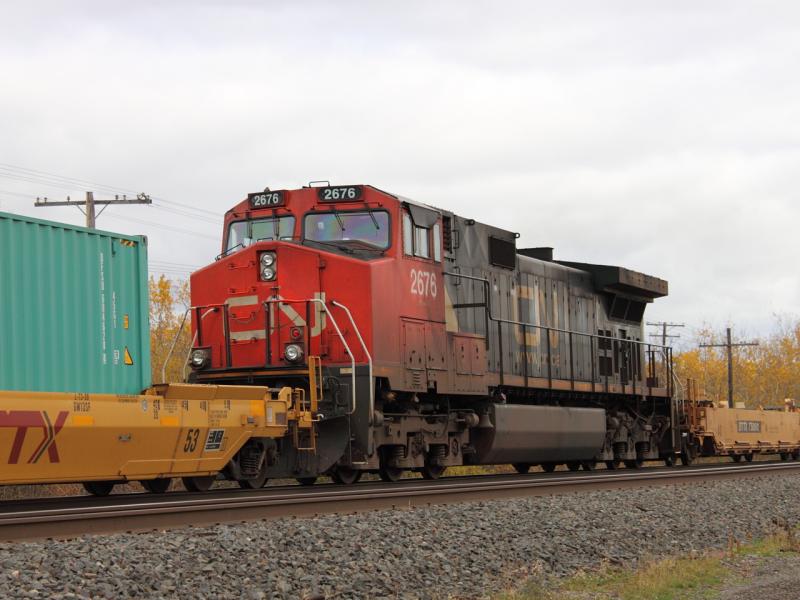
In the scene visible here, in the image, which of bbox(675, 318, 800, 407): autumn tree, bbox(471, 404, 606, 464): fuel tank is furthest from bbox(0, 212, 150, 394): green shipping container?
bbox(675, 318, 800, 407): autumn tree

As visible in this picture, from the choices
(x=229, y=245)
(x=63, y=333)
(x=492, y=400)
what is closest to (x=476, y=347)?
(x=492, y=400)

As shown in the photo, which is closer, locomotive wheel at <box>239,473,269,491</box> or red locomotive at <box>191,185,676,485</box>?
locomotive wheel at <box>239,473,269,491</box>

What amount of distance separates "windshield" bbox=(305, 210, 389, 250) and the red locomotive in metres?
0.02

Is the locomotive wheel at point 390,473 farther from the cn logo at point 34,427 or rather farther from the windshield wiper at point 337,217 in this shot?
the cn logo at point 34,427

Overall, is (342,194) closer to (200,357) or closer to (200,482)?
(200,357)

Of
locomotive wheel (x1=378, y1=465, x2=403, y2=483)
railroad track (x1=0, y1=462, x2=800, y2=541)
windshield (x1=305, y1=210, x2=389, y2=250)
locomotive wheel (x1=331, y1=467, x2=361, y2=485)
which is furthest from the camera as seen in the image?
locomotive wheel (x1=378, y1=465, x2=403, y2=483)

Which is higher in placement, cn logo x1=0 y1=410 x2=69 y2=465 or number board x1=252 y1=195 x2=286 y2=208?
number board x1=252 y1=195 x2=286 y2=208

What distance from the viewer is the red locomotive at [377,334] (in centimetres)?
1351

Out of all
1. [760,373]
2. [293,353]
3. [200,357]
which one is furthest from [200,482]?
[760,373]

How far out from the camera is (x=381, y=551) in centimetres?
773

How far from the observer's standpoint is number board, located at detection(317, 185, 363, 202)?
14.3m

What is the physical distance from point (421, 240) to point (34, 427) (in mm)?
6799

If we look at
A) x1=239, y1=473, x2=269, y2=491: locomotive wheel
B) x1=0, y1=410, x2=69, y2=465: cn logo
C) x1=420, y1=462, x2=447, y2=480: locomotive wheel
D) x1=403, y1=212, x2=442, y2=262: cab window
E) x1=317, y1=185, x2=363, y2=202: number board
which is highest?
x1=317, y1=185, x2=363, y2=202: number board

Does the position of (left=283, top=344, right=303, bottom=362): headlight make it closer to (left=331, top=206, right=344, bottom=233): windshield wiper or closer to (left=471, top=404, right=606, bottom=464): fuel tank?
(left=331, top=206, right=344, bottom=233): windshield wiper
